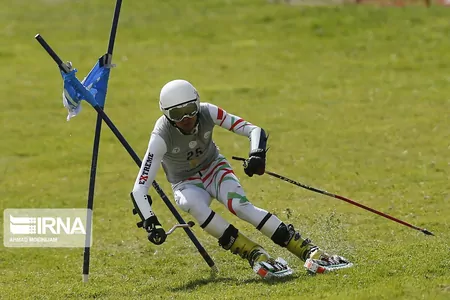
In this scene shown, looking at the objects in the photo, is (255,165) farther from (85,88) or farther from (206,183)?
(85,88)

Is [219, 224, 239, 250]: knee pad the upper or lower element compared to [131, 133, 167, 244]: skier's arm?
lower

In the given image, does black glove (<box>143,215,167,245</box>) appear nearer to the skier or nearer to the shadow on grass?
the skier

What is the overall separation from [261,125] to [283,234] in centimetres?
1224

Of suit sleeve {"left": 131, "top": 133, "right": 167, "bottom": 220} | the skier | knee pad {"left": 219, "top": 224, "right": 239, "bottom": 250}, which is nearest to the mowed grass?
the skier

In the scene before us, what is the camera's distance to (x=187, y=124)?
11547 millimetres

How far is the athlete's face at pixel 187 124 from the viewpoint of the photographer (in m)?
11.5

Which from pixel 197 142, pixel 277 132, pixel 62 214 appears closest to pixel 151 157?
pixel 197 142

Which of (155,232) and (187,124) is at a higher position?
(187,124)

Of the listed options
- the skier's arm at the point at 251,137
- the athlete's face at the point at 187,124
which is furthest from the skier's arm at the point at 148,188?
the skier's arm at the point at 251,137

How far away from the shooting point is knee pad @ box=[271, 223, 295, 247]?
11.4 m

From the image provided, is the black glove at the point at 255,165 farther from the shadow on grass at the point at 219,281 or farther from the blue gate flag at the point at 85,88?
the blue gate flag at the point at 85,88

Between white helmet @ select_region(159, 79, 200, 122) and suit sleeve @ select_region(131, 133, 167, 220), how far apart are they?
15.9 inches

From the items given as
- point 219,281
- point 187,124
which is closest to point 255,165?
point 187,124

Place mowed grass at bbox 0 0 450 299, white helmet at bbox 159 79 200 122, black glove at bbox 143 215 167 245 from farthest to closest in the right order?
1. mowed grass at bbox 0 0 450 299
2. white helmet at bbox 159 79 200 122
3. black glove at bbox 143 215 167 245
